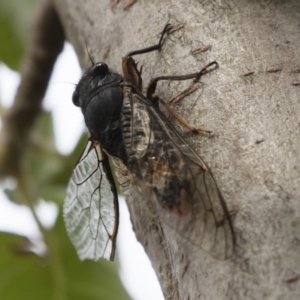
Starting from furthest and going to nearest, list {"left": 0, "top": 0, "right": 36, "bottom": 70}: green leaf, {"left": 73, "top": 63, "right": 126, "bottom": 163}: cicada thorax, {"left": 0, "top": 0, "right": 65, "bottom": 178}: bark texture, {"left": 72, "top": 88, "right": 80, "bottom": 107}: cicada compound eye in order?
{"left": 0, "top": 0, "right": 36, "bottom": 70}: green leaf → {"left": 0, "top": 0, "right": 65, "bottom": 178}: bark texture → {"left": 72, "top": 88, "right": 80, "bottom": 107}: cicada compound eye → {"left": 73, "top": 63, "right": 126, "bottom": 163}: cicada thorax

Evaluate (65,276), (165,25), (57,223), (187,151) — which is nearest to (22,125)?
(57,223)

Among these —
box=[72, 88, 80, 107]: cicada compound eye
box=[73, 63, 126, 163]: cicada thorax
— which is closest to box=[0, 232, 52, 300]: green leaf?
box=[72, 88, 80, 107]: cicada compound eye

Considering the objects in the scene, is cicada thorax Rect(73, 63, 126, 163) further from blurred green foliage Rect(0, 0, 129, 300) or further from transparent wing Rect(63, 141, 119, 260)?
blurred green foliage Rect(0, 0, 129, 300)

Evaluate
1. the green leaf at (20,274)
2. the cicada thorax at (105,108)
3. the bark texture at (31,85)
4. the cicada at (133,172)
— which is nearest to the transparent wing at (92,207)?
the cicada at (133,172)

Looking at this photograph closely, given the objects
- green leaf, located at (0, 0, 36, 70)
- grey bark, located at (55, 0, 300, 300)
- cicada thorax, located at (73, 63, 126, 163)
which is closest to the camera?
grey bark, located at (55, 0, 300, 300)

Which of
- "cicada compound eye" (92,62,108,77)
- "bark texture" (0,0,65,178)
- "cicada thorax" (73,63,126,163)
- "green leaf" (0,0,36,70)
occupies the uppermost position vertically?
"green leaf" (0,0,36,70)

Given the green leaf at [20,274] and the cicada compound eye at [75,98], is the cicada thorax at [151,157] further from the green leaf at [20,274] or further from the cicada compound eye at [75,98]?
the green leaf at [20,274]
